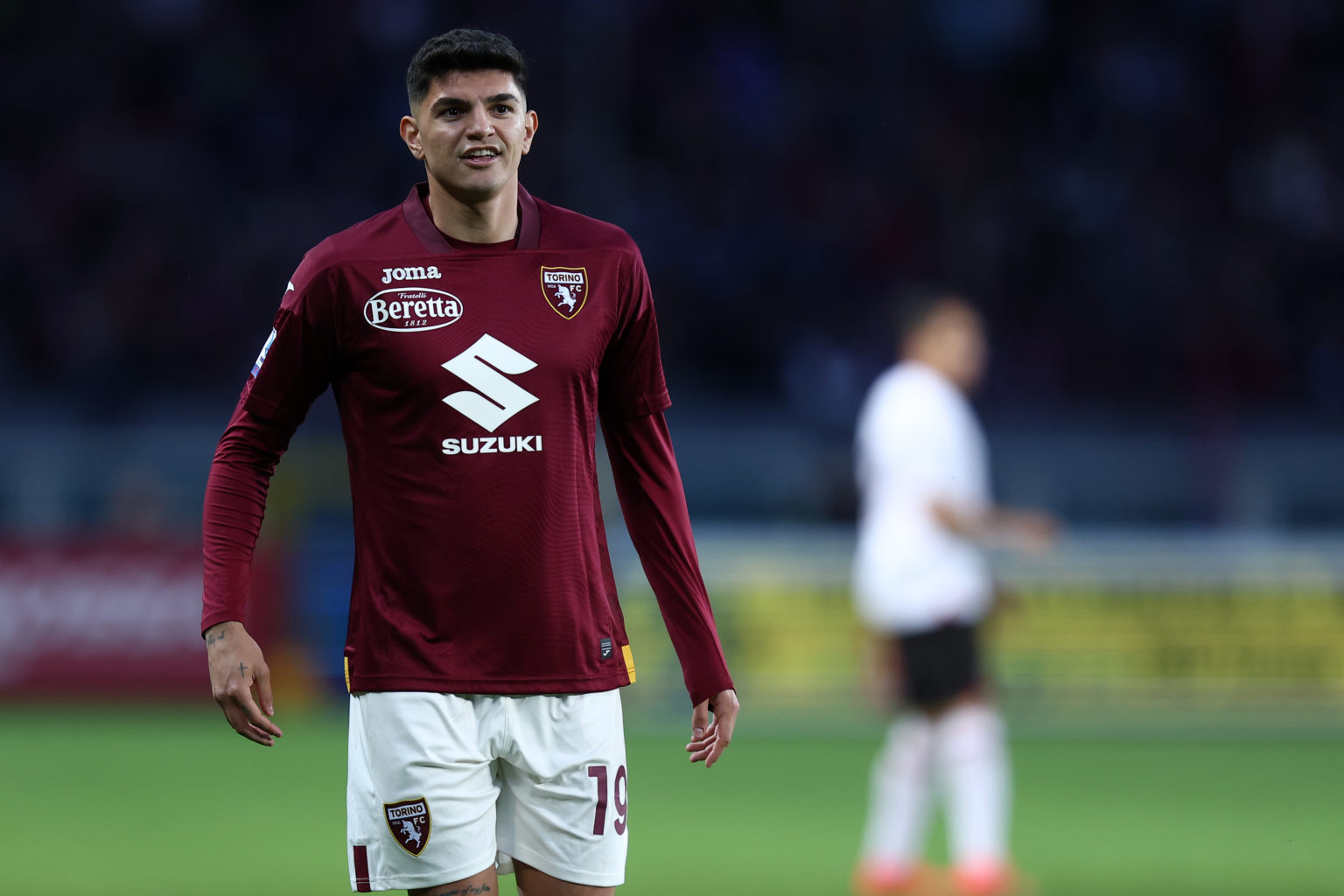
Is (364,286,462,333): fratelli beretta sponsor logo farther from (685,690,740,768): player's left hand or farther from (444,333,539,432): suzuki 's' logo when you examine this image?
(685,690,740,768): player's left hand

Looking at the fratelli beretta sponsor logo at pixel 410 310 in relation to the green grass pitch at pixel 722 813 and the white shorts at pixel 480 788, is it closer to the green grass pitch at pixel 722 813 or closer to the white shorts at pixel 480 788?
the white shorts at pixel 480 788

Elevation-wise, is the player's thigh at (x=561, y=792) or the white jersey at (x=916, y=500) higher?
the white jersey at (x=916, y=500)

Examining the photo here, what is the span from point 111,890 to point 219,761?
416 cm

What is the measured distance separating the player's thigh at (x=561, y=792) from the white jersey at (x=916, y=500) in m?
3.65

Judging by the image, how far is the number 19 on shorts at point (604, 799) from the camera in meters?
3.58

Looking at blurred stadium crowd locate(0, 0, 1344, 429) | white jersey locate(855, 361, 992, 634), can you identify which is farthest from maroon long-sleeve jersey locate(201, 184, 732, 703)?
blurred stadium crowd locate(0, 0, 1344, 429)

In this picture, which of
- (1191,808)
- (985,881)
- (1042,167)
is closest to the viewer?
(985,881)

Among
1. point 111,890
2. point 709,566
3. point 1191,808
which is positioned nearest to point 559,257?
point 111,890

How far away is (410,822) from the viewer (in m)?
3.45

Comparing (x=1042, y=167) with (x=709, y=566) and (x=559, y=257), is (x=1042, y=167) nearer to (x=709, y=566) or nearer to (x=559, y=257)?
→ (x=709, y=566)

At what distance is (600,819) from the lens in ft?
11.8

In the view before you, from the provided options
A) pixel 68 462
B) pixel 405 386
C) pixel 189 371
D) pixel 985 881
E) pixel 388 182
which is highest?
pixel 388 182

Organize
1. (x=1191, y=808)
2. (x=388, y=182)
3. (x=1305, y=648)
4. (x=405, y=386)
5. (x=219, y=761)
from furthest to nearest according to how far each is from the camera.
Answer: (x=388, y=182)
(x=1305, y=648)
(x=219, y=761)
(x=1191, y=808)
(x=405, y=386)

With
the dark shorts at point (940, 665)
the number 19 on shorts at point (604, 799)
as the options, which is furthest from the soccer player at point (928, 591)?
the number 19 on shorts at point (604, 799)
